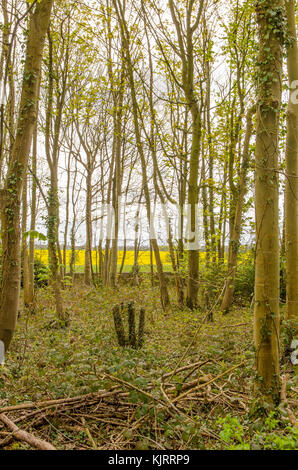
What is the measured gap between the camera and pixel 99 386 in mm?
3520

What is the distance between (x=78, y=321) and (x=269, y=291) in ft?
22.1

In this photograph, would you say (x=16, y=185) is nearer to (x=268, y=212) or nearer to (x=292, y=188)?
(x=268, y=212)

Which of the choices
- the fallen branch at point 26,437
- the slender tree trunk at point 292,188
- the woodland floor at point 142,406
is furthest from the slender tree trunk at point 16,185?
the slender tree trunk at point 292,188

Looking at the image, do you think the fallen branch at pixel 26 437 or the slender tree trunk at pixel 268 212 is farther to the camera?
the slender tree trunk at pixel 268 212

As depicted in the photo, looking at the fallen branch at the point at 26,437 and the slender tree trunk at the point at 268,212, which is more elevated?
the slender tree trunk at the point at 268,212

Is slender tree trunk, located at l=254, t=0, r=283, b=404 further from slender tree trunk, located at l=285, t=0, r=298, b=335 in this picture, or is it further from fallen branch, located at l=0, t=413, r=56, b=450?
slender tree trunk, located at l=285, t=0, r=298, b=335

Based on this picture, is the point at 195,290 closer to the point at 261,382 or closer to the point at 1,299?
the point at 1,299

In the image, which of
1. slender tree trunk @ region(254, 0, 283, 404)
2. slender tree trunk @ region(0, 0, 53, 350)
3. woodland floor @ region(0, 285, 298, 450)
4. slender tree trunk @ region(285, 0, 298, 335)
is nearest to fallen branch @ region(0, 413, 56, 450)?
woodland floor @ region(0, 285, 298, 450)

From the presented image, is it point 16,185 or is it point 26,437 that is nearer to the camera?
point 26,437

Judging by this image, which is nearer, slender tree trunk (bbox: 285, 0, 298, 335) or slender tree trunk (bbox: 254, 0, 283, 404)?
slender tree trunk (bbox: 254, 0, 283, 404)

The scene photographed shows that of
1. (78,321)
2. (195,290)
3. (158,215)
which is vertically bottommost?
(78,321)

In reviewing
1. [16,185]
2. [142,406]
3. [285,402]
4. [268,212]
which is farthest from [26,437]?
[16,185]

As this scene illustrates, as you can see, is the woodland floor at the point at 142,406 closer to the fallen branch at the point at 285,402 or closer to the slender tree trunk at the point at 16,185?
the fallen branch at the point at 285,402
